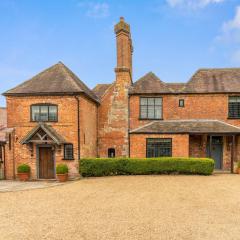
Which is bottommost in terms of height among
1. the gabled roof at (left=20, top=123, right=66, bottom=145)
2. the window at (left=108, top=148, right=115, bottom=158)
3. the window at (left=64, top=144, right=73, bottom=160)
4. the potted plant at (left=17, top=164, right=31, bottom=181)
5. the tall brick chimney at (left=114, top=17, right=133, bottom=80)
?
the potted plant at (left=17, top=164, right=31, bottom=181)

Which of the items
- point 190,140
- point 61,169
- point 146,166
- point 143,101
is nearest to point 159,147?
point 146,166

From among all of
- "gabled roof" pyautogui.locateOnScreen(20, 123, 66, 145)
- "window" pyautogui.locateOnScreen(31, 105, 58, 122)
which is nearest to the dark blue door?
"gabled roof" pyautogui.locateOnScreen(20, 123, 66, 145)

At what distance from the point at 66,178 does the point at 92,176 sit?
185 centimetres

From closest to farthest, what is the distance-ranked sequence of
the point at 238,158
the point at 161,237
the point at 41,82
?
the point at 161,237 → the point at 41,82 → the point at 238,158

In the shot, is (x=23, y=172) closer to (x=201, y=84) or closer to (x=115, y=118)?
(x=115, y=118)

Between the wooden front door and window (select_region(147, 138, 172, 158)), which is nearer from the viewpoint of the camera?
the wooden front door

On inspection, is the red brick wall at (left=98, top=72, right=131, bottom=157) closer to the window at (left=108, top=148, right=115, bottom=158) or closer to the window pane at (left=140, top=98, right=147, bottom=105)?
the window at (left=108, top=148, right=115, bottom=158)

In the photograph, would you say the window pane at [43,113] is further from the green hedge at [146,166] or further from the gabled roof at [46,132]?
the green hedge at [146,166]

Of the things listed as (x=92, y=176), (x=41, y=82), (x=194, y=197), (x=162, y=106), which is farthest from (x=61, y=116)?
(x=194, y=197)

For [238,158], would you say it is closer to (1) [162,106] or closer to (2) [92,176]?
(1) [162,106]

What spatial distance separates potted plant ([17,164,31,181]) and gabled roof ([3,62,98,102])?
203 inches

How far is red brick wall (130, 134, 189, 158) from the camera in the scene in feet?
63.8

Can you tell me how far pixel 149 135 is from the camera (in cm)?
1991

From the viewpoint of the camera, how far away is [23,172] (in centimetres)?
1722
